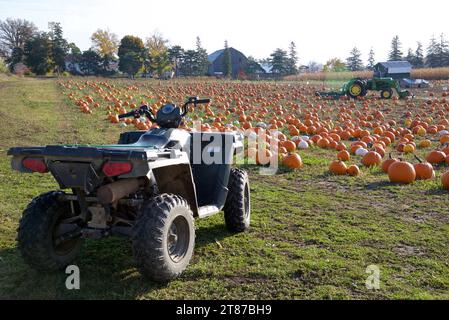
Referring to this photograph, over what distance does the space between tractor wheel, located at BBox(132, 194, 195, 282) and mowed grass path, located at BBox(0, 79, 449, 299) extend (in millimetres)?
194

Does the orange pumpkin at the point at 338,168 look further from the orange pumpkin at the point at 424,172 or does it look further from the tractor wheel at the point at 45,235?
the tractor wheel at the point at 45,235

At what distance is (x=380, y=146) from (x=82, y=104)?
13319 mm

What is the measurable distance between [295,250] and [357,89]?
911 inches

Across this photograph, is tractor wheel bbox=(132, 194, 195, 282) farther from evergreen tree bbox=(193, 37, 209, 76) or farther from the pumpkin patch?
evergreen tree bbox=(193, 37, 209, 76)

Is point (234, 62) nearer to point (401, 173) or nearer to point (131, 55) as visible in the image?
point (131, 55)

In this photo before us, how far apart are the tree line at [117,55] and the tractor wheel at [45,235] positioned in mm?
60295

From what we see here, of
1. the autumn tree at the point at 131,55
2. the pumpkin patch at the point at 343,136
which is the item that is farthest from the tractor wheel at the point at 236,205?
the autumn tree at the point at 131,55

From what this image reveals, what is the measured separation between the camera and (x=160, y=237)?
365 cm

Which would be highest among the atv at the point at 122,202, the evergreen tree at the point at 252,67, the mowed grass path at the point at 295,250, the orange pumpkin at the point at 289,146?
the evergreen tree at the point at 252,67

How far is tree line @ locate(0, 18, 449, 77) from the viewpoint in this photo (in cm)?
6072

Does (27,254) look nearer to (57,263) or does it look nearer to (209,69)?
(57,263)

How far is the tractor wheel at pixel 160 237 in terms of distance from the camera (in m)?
3.60

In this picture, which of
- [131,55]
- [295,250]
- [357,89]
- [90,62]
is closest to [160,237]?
[295,250]

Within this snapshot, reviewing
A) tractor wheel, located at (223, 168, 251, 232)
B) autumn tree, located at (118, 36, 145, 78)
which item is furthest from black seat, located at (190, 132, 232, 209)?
autumn tree, located at (118, 36, 145, 78)
